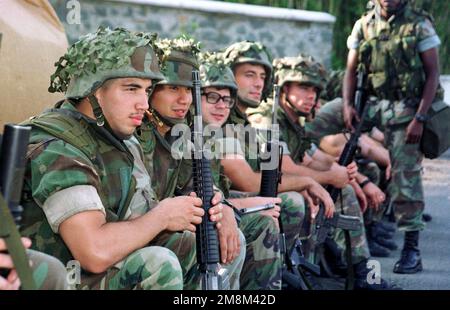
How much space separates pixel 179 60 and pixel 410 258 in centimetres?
279

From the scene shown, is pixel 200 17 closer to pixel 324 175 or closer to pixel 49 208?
pixel 324 175

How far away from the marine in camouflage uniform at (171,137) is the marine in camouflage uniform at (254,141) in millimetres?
729

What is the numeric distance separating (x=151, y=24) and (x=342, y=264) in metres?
4.45

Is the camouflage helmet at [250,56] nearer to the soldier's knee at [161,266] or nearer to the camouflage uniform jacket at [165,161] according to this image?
the camouflage uniform jacket at [165,161]

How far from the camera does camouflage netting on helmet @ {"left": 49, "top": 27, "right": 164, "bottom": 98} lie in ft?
12.7

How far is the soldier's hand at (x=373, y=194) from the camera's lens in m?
7.14

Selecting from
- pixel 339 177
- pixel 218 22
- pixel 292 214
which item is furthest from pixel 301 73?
pixel 218 22

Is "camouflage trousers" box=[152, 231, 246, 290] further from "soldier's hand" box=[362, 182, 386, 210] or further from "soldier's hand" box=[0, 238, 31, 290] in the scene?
"soldier's hand" box=[362, 182, 386, 210]

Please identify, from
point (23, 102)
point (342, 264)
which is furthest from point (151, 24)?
A: point (23, 102)

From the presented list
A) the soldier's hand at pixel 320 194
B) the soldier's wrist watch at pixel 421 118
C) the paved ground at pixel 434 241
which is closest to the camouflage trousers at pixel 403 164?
the soldier's wrist watch at pixel 421 118

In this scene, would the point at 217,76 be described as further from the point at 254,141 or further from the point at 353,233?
the point at 353,233

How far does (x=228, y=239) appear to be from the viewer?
4355 mm

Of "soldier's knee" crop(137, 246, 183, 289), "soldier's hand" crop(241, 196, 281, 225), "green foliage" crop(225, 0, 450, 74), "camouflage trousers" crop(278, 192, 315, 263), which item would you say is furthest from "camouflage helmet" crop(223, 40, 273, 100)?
"green foliage" crop(225, 0, 450, 74)

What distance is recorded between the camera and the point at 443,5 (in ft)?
33.4
